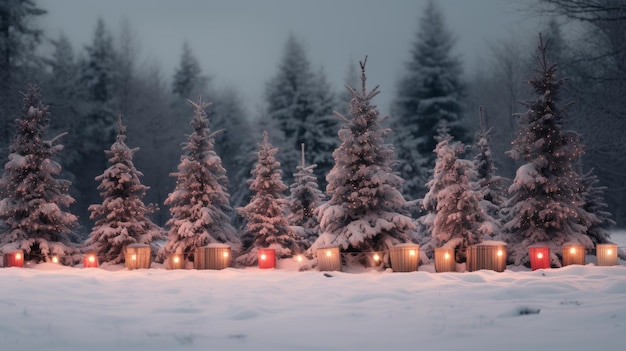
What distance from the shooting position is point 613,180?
43.7 meters

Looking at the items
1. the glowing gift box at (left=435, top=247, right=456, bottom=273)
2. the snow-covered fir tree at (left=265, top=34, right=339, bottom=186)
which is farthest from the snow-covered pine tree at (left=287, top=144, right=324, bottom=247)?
the snow-covered fir tree at (left=265, top=34, right=339, bottom=186)

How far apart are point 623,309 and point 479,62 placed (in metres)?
49.5

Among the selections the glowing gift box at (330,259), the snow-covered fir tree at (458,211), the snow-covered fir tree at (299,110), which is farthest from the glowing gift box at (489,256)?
the snow-covered fir tree at (299,110)

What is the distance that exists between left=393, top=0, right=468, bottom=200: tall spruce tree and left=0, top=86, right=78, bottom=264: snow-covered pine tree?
2669cm

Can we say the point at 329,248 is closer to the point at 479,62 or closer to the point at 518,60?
the point at 518,60

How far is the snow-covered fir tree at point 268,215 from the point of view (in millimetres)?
23000

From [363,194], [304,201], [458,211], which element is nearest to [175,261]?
[304,201]

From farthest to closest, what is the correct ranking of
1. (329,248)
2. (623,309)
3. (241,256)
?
(241,256), (329,248), (623,309)

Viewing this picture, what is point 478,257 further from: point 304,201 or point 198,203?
point 198,203

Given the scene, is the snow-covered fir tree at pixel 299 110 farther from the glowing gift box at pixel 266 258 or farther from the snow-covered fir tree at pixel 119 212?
the glowing gift box at pixel 266 258

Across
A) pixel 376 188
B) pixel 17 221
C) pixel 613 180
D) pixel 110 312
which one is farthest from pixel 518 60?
pixel 110 312

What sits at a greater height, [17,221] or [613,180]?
[613,180]

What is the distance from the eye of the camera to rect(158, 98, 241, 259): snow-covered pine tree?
2269cm

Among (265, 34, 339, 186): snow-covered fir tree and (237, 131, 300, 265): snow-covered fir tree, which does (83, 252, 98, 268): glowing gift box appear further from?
(265, 34, 339, 186): snow-covered fir tree
